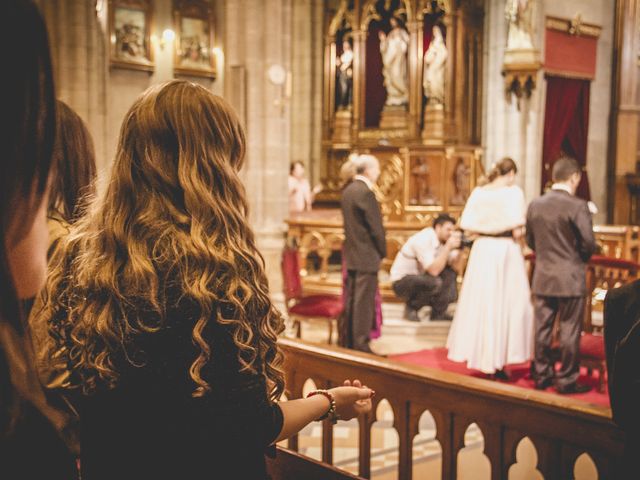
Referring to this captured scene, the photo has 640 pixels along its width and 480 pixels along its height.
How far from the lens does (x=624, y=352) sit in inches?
58.5

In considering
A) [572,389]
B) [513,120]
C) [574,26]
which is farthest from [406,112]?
[572,389]

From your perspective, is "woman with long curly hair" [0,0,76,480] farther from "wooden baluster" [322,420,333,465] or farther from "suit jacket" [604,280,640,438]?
"wooden baluster" [322,420,333,465]

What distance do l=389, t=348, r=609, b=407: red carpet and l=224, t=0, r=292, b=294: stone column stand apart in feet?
9.02

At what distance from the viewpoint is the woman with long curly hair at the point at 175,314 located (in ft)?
4.24

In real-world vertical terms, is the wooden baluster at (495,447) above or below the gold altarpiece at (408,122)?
below

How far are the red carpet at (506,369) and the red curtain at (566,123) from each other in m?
5.98

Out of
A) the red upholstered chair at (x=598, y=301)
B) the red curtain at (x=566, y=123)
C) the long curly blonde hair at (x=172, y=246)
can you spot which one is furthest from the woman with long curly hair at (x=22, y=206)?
the red curtain at (x=566, y=123)

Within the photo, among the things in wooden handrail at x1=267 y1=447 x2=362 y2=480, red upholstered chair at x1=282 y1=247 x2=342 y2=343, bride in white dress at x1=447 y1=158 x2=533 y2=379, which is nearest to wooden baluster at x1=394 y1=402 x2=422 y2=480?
wooden handrail at x1=267 y1=447 x2=362 y2=480

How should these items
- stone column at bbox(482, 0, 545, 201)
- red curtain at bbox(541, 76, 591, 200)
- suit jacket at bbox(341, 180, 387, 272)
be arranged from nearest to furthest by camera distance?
suit jacket at bbox(341, 180, 387, 272) < stone column at bbox(482, 0, 545, 201) < red curtain at bbox(541, 76, 591, 200)

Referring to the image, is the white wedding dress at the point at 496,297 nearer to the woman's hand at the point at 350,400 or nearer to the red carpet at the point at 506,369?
the red carpet at the point at 506,369

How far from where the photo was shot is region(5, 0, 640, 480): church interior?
6.11 metres

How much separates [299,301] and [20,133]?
5.55 meters

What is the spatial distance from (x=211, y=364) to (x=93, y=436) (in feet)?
0.97

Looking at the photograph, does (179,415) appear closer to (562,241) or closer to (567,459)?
(567,459)
